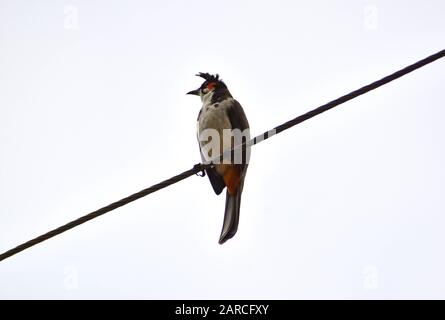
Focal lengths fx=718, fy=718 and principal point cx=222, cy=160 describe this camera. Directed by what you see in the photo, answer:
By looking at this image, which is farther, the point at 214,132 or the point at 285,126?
the point at 214,132

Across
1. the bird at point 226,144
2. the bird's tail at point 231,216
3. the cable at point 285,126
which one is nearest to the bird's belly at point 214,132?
the bird at point 226,144

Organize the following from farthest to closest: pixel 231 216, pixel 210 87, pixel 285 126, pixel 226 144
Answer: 1. pixel 210 87
2. pixel 226 144
3. pixel 231 216
4. pixel 285 126

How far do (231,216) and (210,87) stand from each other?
163 cm

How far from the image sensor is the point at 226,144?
6.14m

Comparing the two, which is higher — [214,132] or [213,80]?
[213,80]

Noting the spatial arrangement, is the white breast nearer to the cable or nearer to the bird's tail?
the bird's tail

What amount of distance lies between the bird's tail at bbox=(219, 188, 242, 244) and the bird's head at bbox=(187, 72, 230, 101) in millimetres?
1197

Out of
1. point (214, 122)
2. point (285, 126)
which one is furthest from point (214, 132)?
point (285, 126)

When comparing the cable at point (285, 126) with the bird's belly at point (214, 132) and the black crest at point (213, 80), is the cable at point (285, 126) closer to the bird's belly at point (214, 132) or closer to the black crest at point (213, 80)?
the bird's belly at point (214, 132)

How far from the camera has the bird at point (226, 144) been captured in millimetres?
5826

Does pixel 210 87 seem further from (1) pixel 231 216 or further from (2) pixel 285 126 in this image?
(2) pixel 285 126

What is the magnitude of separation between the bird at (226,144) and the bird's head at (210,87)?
0.08 metres

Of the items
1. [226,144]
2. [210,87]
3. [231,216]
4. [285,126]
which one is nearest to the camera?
[285,126]

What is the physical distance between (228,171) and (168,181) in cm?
204
